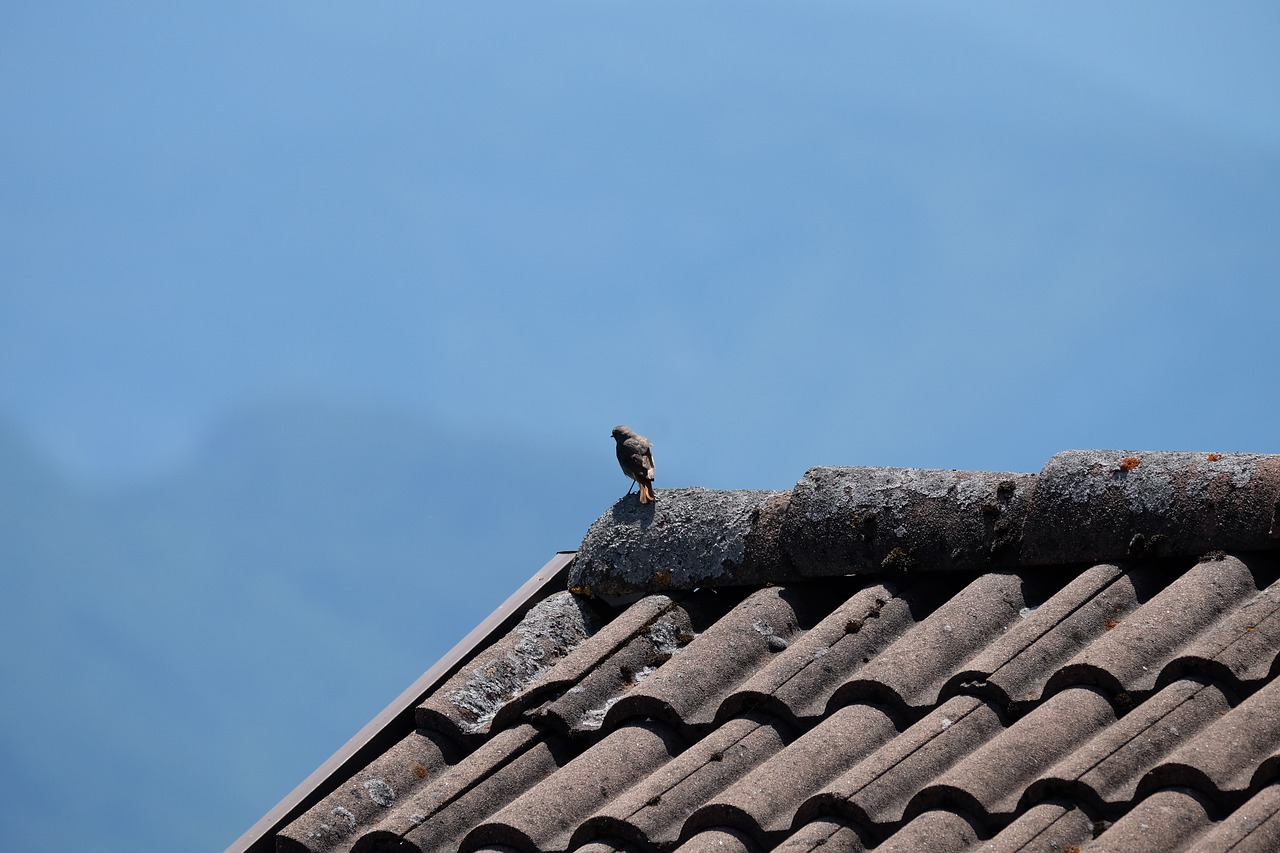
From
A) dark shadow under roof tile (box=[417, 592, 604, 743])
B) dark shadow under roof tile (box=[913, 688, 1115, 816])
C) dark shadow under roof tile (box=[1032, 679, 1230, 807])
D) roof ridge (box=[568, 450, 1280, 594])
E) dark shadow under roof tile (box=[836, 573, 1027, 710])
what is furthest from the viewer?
dark shadow under roof tile (box=[417, 592, 604, 743])

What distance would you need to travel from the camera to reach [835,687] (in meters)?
3.44

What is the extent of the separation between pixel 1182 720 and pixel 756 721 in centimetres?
101

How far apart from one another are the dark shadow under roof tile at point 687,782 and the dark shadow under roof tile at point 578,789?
0.30 ft

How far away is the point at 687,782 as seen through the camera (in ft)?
10.2

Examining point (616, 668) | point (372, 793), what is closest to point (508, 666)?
point (616, 668)

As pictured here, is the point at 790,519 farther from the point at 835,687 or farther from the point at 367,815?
the point at 367,815

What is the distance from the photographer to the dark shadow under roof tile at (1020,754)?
2.68 metres

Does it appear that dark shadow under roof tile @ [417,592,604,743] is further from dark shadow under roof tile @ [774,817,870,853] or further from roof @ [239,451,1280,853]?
dark shadow under roof tile @ [774,817,870,853]

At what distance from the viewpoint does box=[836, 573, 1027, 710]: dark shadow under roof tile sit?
3.25 metres

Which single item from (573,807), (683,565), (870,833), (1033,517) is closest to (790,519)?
(683,565)

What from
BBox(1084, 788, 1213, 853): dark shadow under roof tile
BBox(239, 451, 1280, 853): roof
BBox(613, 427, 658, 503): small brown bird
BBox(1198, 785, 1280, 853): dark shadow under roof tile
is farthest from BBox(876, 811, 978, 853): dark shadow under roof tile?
BBox(613, 427, 658, 503): small brown bird

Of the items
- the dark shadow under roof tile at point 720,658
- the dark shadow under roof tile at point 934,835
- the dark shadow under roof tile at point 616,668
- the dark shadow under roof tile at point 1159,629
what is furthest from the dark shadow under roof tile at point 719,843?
the dark shadow under roof tile at point 616,668

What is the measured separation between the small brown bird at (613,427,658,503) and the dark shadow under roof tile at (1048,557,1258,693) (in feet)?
6.12

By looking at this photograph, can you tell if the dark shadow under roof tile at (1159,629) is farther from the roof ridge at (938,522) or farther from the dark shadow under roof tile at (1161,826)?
the dark shadow under roof tile at (1161,826)
